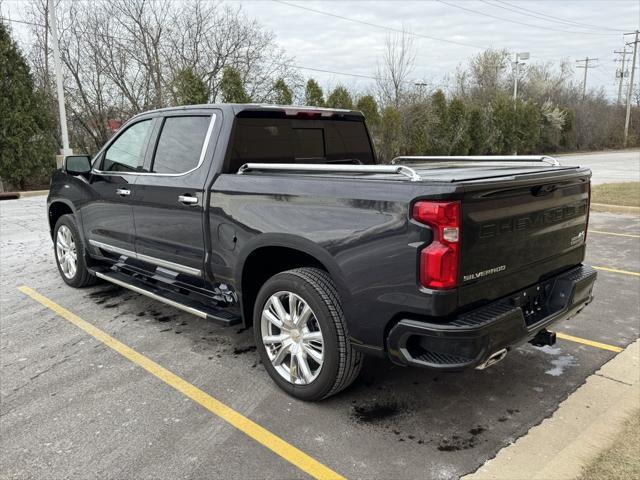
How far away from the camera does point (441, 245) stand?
2605 millimetres

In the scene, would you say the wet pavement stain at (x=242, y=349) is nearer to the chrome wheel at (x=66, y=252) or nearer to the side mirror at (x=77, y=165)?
the side mirror at (x=77, y=165)

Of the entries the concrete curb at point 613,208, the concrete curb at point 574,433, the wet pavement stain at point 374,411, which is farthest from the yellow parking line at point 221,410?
the concrete curb at point 613,208

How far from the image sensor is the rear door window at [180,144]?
4102 mm

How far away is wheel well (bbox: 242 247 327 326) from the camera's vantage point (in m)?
3.56

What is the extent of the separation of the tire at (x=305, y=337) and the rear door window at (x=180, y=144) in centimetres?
133

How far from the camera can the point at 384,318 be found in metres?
2.84

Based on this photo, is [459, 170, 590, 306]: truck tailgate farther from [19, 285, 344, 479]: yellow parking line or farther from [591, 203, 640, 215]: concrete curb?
[591, 203, 640, 215]: concrete curb

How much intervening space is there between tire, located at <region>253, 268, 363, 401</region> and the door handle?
934 mm

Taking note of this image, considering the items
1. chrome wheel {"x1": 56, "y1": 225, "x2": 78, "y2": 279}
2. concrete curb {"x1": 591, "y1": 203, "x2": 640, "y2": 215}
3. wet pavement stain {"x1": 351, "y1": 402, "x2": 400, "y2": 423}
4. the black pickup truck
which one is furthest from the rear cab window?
concrete curb {"x1": 591, "y1": 203, "x2": 640, "y2": 215}

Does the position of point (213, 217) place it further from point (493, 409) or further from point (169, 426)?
point (493, 409)

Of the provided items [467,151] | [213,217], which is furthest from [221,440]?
[467,151]

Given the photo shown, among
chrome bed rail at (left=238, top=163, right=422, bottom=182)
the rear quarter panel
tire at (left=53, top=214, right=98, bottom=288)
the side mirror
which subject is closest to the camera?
the rear quarter panel

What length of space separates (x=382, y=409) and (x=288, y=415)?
0.59m

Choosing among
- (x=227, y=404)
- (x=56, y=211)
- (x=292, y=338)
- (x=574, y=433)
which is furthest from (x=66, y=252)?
(x=574, y=433)
